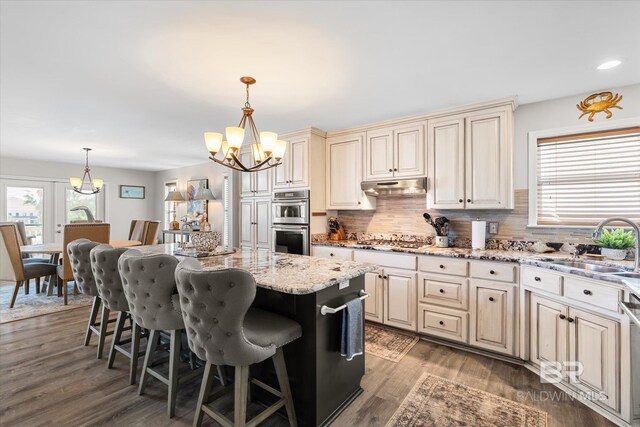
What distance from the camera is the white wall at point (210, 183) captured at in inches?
255

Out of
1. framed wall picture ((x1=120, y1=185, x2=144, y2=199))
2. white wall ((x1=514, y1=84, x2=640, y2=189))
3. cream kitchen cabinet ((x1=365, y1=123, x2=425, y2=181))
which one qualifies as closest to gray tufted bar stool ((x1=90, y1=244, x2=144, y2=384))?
cream kitchen cabinet ((x1=365, y1=123, x2=425, y2=181))

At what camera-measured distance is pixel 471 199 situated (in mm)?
3127

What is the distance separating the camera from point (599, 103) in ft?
9.09

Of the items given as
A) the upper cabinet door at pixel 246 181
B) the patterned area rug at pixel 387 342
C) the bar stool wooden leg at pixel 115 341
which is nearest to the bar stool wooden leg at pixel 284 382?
the patterned area rug at pixel 387 342

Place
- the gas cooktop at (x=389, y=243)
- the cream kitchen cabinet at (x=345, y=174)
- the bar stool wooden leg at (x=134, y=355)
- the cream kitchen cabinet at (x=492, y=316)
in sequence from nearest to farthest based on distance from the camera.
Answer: the bar stool wooden leg at (x=134, y=355) → the cream kitchen cabinet at (x=492, y=316) → the gas cooktop at (x=389, y=243) → the cream kitchen cabinet at (x=345, y=174)

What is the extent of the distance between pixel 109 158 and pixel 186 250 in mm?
4893

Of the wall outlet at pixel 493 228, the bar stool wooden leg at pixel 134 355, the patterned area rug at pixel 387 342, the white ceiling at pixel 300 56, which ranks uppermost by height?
the white ceiling at pixel 300 56

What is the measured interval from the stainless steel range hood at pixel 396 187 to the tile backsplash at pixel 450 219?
249 millimetres

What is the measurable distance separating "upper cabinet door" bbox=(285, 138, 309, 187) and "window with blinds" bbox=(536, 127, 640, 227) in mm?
2627

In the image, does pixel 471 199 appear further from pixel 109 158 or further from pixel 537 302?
pixel 109 158

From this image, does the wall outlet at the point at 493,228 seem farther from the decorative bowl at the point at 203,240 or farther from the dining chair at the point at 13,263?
the dining chair at the point at 13,263

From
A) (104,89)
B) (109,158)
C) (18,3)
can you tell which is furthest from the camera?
(109,158)

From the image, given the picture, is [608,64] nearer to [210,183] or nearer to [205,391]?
[205,391]

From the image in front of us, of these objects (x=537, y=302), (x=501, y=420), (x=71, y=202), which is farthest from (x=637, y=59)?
(x=71, y=202)
